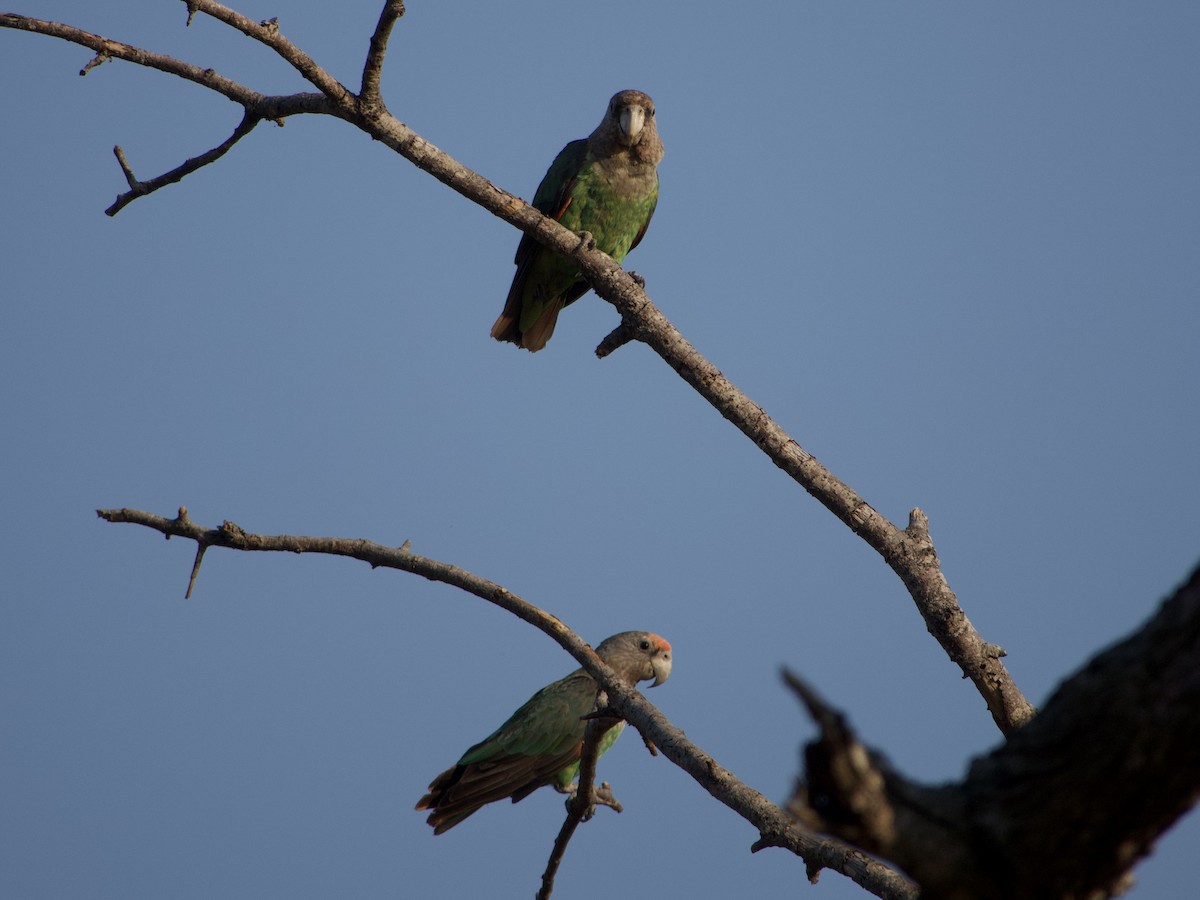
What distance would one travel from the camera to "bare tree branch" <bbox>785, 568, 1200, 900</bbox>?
4.91ft

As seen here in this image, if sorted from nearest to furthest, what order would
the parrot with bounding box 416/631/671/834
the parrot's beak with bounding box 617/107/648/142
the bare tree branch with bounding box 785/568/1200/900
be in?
the bare tree branch with bounding box 785/568/1200/900 → the parrot with bounding box 416/631/671/834 → the parrot's beak with bounding box 617/107/648/142

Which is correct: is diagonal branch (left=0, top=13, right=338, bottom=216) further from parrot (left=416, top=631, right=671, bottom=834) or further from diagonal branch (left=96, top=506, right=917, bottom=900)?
parrot (left=416, top=631, right=671, bottom=834)

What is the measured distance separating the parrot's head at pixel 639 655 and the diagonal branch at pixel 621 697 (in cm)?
459

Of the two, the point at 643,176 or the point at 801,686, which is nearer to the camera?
the point at 801,686

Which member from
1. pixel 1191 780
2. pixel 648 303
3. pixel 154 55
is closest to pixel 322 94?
pixel 154 55

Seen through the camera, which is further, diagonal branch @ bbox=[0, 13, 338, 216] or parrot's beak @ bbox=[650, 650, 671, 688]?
parrot's beak @ bbox=[650, 650, 671, 688]

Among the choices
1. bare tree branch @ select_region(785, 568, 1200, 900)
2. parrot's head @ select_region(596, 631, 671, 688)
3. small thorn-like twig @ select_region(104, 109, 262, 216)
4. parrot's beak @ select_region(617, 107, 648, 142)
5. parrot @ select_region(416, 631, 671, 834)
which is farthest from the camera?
parrot's head @ select_region(596, 631, 671, 688)

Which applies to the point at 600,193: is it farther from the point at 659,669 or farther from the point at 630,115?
the point at 659,669

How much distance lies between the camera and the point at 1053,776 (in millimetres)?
1586

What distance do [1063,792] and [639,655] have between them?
7334mm

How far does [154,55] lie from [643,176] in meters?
3.92

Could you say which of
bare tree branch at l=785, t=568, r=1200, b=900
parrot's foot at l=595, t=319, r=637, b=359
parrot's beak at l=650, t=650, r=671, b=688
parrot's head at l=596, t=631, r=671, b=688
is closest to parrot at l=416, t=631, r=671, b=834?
parrot's head at l=596, t=631, r=671, b=688

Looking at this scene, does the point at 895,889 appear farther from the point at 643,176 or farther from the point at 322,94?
the point at 643,176

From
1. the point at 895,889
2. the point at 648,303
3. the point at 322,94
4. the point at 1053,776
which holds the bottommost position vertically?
the point at 895,889
